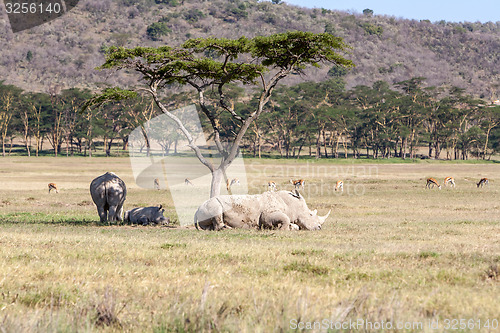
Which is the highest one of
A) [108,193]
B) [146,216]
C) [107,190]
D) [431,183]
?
[107,190]

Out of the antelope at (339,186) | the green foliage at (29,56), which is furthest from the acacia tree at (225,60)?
the green foliage at (29,56)

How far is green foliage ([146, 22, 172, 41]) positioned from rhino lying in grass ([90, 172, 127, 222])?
7254 inches

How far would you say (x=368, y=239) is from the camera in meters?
13.7

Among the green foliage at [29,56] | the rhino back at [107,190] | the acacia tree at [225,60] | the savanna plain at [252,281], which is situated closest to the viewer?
the savanna plain at [252,281]

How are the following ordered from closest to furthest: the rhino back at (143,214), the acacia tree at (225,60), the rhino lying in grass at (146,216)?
the rhino lying in grass at (146,216)
the rhino back at (143,214)
the acacia tree at (225,60)

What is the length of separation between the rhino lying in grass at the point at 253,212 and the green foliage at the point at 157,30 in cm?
18775

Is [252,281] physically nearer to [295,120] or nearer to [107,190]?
[107,190]

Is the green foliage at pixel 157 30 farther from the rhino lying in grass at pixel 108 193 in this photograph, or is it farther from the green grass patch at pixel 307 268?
the green grass patch at pixel 307 268

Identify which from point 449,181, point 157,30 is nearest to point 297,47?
point 449,181

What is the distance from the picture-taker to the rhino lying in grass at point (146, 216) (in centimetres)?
1977

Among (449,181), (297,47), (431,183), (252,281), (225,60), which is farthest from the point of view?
(449,181)

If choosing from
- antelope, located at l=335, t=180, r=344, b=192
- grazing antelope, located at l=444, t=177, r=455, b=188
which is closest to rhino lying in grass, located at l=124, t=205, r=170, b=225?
antelope, located at l=335, t=180, r=344, b=192

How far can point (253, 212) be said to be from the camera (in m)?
16.3

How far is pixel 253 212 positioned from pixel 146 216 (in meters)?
5.43
